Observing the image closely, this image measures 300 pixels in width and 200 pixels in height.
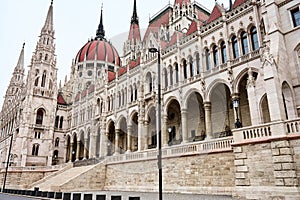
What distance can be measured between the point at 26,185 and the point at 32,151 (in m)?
8.22

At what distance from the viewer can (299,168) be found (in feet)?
35.5

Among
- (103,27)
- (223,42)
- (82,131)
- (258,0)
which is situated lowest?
(82,131)

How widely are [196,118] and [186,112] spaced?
3664 mm

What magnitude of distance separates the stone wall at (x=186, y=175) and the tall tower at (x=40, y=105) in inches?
983

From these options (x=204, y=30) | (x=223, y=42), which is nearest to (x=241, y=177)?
(x=223, y=42)

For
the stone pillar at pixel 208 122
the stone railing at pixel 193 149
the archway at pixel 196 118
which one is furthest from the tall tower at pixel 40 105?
the stone pillar at pixel 208 122

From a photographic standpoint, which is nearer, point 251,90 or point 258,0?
point 251,90

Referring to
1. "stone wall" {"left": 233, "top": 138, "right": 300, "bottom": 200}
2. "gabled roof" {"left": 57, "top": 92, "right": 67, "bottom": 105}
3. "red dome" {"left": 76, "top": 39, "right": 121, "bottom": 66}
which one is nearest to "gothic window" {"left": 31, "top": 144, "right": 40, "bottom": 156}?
"gabled roof" {"left": 57, "top": 92, "right": 67, "bottom": 105}

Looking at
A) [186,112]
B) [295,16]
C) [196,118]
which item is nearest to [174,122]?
[196,118]

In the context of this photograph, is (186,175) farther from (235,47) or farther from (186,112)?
(235,47)

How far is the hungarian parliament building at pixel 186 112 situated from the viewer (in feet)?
41.0

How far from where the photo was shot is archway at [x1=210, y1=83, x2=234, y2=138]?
964 inches

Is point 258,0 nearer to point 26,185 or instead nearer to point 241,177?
point 241,177

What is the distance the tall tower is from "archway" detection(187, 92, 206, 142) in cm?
2778
